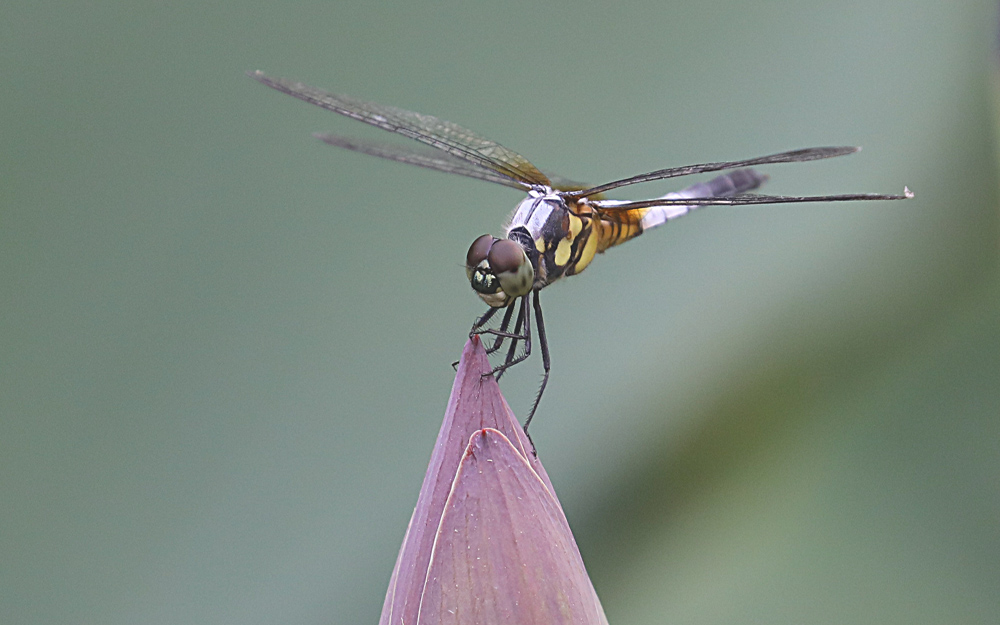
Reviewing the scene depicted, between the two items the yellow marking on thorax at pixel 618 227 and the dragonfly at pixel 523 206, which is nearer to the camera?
the dragonfly at pixel 523 206

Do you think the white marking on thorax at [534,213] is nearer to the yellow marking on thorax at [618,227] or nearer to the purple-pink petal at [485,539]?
the yellow marking on thorax at [618,227]

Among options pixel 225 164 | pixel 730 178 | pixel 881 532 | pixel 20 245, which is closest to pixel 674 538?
pixel 881 532

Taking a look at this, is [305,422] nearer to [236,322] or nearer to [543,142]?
[236,322]

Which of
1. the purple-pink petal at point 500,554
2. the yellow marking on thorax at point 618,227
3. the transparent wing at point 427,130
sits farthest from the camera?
the yellow marking on thorax at point 618,227

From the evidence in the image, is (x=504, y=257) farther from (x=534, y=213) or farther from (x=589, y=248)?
(x=589, y=248)

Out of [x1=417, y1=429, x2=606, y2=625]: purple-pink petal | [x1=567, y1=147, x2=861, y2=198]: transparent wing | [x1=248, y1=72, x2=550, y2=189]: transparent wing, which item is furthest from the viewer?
[x1=248, y1=72, x2=550, y2=189]: transparent wing

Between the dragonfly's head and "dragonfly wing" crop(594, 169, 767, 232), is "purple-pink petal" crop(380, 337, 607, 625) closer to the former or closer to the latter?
the dragonfly's head

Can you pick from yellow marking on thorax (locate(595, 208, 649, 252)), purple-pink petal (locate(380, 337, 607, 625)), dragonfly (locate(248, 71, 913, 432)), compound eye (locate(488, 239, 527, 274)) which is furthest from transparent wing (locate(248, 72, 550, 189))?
purple-pink petal (locate(380, 337, 607, 625))

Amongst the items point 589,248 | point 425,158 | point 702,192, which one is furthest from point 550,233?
point 702,192

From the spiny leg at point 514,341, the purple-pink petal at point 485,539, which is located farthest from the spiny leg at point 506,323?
the purple-pink petal at point 485,539
